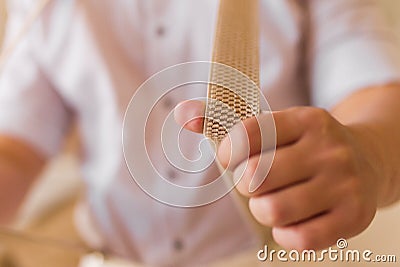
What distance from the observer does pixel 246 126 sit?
0.59ft

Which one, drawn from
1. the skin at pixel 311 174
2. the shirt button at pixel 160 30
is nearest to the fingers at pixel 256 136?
the skin at pixel 311 174

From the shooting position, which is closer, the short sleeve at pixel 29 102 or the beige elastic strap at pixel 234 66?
the beige elastic strap at pixel 234 66

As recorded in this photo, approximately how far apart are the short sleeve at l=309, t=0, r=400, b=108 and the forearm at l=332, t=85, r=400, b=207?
0.5 inches

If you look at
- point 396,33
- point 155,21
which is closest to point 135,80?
point 155,21

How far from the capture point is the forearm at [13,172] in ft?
1.27

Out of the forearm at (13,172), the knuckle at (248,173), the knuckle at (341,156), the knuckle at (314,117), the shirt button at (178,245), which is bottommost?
the shirt button at (178,245)

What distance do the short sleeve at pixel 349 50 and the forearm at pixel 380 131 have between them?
0.04 ft

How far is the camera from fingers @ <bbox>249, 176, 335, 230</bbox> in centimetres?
19

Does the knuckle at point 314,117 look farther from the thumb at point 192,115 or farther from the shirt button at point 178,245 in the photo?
the shirt button at point 178,245

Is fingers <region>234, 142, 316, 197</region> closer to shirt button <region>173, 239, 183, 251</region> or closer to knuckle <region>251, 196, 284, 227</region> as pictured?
knuckle <region>251, 196, 284, 227</region>

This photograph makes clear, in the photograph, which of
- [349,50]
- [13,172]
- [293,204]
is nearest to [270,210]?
[293,204]

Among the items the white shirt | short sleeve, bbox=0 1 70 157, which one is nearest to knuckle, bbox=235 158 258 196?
the white shirt

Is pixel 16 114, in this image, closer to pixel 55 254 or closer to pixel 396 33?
pixel 55 254

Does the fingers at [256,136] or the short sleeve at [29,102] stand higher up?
the fingers at [256,136]
